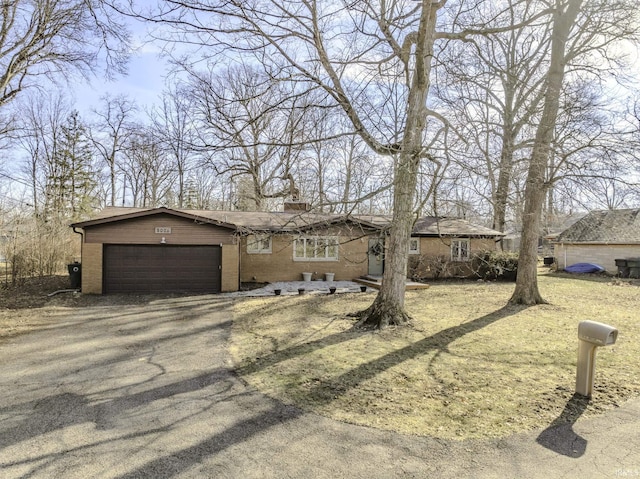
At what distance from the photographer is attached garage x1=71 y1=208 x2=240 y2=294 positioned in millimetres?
13594

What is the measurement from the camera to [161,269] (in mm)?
14227

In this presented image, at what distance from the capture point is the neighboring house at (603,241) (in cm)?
2158

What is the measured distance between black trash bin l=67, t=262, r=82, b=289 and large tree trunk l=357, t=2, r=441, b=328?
10997mm

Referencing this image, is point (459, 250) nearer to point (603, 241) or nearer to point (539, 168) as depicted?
point (539, 168)

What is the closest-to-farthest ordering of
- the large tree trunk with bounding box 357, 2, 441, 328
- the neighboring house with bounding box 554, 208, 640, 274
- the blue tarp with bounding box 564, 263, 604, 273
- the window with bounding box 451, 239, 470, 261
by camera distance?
the large tree trunk with bounding box 357, 2, 441, 328 → the window with bounding box 451, 239, 470, 261 → the neighboring house with bounding box 554, 208, 640, 274 → the blue tarp with bounding box 564, 263, 604, 273

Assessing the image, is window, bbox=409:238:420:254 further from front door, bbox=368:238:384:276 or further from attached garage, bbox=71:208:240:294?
attached garage, bbox=71:208:240:294

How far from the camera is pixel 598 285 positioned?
56.2ft

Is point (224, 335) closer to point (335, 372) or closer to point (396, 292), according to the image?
point (335, 372)

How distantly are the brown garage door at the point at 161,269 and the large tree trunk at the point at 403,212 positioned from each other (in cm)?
756

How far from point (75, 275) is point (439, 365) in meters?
13.5

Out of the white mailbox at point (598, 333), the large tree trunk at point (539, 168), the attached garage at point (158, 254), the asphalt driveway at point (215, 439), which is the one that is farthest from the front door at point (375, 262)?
the white mailbox at point (598, 333)

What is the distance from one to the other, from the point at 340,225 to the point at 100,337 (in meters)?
10.6

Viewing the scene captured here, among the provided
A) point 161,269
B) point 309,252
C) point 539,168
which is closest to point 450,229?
point 309,252

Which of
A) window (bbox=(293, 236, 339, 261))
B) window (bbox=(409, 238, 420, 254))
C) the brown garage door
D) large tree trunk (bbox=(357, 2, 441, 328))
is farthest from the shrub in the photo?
the brown garage door
